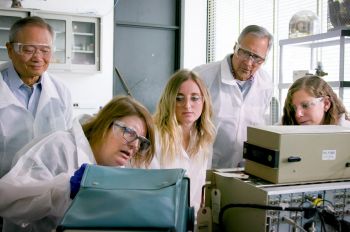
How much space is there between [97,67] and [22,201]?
127 inches

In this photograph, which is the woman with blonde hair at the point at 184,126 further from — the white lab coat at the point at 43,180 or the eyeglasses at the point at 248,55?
the white lab coat at the point at 43,180

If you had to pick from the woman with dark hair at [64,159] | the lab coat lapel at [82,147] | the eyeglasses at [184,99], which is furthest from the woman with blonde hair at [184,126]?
the lab coat lapel at [82,147]

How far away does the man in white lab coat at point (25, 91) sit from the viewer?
1.75 m

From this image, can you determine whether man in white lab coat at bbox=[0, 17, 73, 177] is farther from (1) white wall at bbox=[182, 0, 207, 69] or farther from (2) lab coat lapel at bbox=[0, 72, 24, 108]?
(1) white wall at bbox=[182, 0, 207, 69]

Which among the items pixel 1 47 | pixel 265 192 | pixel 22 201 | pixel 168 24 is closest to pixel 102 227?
pixel 265 192

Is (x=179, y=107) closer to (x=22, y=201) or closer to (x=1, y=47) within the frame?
(x=22, y=201)

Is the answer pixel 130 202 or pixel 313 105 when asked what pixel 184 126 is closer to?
pixel 313 105

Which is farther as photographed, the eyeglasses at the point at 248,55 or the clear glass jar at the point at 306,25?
the clear glass jar at the point at 306,25

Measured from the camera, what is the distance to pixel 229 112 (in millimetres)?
2127

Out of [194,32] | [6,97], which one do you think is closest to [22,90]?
[6,97]

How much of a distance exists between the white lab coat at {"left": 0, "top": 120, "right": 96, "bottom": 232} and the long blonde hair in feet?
1.69

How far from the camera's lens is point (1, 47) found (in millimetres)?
3820

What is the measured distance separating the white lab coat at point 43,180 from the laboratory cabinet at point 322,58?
4.85ft

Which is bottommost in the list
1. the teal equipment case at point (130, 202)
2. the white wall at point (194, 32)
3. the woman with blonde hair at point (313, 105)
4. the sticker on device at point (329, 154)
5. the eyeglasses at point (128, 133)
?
the teal equipment case at point (130, 202)
